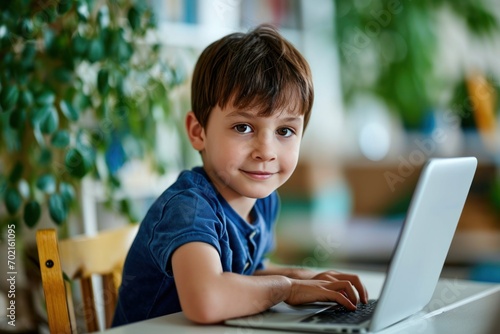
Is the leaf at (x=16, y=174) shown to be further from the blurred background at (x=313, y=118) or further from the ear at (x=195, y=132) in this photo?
the ear at (x=195, y=132)

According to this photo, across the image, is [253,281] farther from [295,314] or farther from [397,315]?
[397,315]

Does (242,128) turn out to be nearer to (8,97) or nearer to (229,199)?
(229,199)

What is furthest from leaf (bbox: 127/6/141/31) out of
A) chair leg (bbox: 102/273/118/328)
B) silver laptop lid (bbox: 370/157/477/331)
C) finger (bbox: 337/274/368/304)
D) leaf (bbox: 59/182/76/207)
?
silver laptop lid (bbox: 370/157/477/331)

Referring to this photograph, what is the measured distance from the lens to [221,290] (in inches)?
40.9

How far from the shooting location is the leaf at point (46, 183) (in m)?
1.90

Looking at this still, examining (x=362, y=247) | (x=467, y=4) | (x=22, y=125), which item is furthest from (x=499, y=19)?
(x=22, y=125)

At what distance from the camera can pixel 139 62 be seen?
2.18 m

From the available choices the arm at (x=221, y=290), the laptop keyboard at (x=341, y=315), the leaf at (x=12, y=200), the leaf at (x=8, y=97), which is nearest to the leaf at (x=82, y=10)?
the leaf at (x=8, y=97)

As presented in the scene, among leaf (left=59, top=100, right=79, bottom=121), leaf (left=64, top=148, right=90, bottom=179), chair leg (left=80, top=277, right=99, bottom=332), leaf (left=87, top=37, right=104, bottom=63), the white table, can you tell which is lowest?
chair leg (left=80, top=277, right=99, bottom=332)

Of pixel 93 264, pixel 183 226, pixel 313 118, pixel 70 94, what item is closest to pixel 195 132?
pixel 183 226

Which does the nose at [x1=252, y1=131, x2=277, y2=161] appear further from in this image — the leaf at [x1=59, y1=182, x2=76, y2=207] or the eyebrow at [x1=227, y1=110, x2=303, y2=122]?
the leaf at [x1=59, y1=182, x2=76, y2=207]

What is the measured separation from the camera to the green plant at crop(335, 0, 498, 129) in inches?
127

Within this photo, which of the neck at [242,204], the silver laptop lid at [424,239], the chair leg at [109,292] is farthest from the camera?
the chair leg at [109,292]

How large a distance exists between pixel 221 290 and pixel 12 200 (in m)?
1.05
